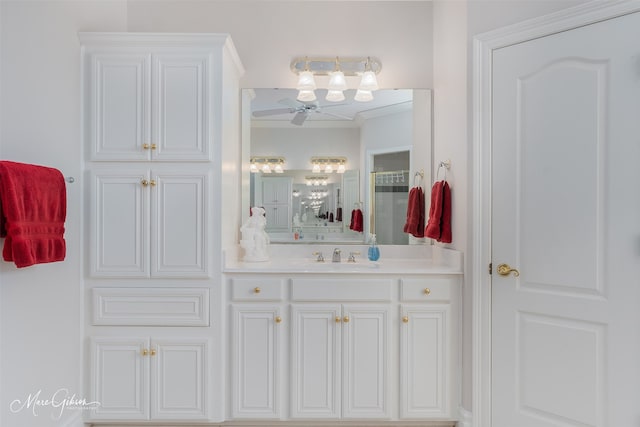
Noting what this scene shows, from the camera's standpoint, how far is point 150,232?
6.44ft

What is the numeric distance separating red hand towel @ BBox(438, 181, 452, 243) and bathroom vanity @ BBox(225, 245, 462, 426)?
0.81ft

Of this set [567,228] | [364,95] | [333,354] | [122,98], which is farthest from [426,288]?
[122,98]

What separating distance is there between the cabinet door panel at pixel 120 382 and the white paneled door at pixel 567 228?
1943mm

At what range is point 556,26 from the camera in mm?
1714

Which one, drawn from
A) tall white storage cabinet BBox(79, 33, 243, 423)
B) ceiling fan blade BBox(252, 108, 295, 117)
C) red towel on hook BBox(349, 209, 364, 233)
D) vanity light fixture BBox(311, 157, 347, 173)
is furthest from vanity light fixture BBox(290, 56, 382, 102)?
red towel on hook BBox(349, 209, 364, 233)

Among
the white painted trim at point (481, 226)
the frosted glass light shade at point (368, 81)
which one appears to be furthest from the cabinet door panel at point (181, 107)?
the white painted trim at point (481, 226)

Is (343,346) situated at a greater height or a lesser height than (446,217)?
lesser

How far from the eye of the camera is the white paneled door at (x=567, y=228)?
5.16ft

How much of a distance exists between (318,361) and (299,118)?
165 cm

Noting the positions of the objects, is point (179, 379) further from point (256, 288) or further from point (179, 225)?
point (179, 225)

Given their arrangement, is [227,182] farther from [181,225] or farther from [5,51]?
[5,51]

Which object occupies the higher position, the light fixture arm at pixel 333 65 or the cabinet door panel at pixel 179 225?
the light fixture arm at pixel 333 65

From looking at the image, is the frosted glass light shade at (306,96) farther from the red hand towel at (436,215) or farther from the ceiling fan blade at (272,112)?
the red hand towel at (436,215)

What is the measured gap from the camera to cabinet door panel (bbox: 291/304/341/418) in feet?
6.54
